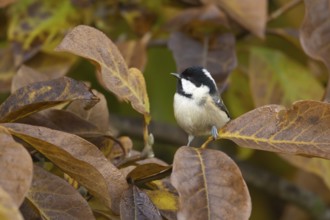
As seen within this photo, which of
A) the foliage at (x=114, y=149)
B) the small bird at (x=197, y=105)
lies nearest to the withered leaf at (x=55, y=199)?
the foliage at (x=114, y=149)

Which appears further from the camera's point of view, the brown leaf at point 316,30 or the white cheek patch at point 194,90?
the brown leaf at point 316,30

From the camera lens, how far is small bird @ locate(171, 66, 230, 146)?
1400 millimetres

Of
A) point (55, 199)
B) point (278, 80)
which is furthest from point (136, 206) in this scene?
point (278, 80)

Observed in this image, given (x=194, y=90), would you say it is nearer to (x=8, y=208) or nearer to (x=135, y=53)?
(x=135, y=53)

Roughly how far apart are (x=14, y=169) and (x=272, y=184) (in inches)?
70.0

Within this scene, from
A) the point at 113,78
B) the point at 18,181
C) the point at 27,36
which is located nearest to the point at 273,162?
the point at 27,36

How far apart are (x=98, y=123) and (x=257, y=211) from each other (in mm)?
1523

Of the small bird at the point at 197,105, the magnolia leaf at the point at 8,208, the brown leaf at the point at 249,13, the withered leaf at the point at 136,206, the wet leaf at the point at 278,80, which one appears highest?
the magnolia leaf at the point at 8,208

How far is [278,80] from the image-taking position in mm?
2104

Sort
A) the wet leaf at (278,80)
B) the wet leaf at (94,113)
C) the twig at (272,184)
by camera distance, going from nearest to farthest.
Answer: the wet leaf at (94,113)
the wet leaf at (278,80)
the twig at (272,184)

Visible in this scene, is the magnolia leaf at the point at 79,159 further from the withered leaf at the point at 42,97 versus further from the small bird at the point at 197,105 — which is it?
the small bird at the point at 197,105

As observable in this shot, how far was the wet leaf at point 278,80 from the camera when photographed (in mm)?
2035

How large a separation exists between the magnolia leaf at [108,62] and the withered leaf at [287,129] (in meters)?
0.16

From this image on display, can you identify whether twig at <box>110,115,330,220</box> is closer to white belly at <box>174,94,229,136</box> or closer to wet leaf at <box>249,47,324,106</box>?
wet leaf at <box>249,47,324,106</box>
